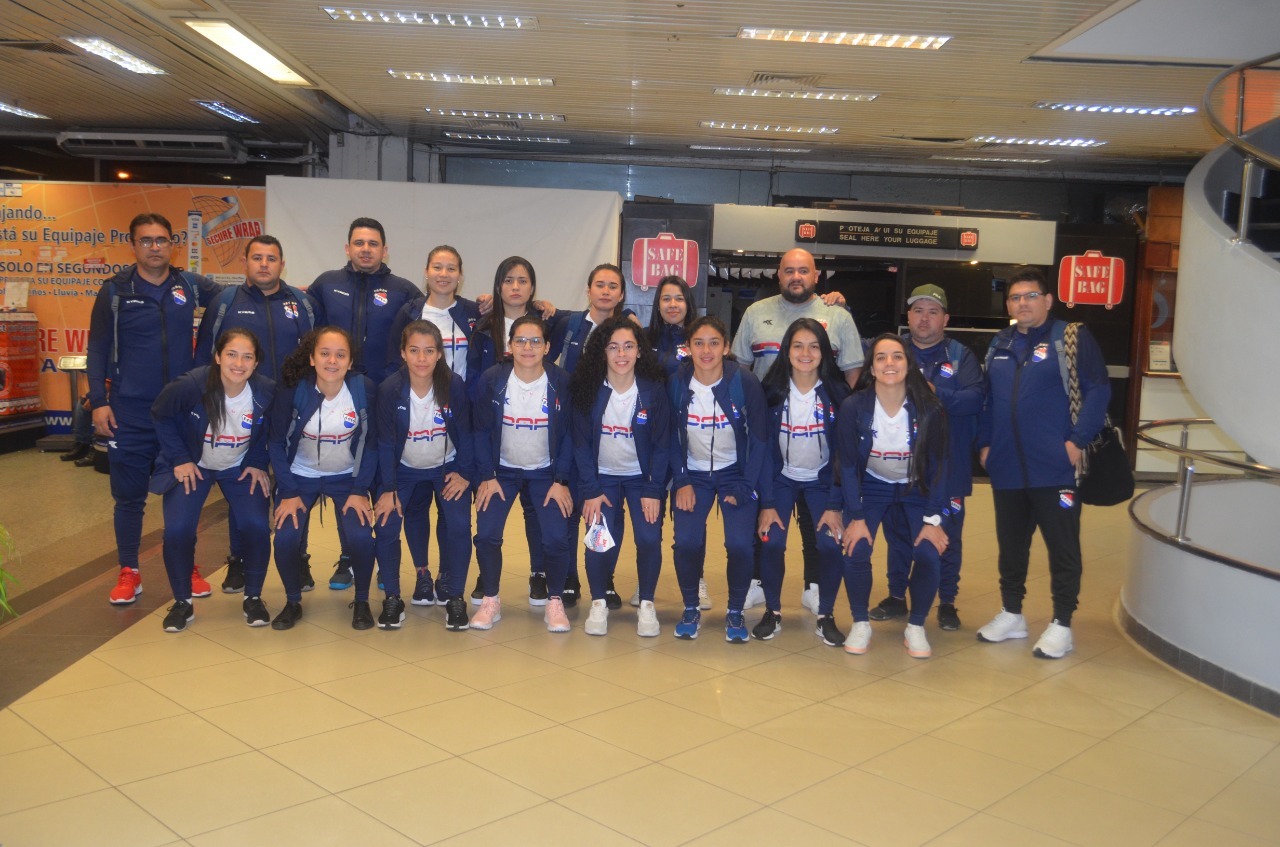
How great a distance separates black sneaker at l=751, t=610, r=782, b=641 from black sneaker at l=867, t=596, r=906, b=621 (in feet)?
2.05

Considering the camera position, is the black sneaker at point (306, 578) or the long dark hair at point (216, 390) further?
the black sneaker at point (306, 578)

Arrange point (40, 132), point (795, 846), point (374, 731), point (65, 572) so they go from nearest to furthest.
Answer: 1. point (795, 846)
2. point (374, 731)
3. point (65, 572)
4. point (40, 132)

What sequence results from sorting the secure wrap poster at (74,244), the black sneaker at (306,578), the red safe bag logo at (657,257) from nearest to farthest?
the black sneaker at (306,578) < the red safe bag logo at (657,257) < the secure wrap poster at (74,244)

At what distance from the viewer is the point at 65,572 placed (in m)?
5.36

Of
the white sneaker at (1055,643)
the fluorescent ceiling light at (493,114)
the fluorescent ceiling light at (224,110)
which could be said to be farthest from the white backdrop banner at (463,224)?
the white sneaker at (1055,643)

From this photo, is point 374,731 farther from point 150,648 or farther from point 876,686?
point 876,686

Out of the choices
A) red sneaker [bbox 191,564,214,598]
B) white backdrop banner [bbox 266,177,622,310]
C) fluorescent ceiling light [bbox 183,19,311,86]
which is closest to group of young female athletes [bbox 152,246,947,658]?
red sneaker [bbox 191,564,214,598]

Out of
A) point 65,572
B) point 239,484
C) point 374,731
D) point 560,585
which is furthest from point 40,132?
point 374,731

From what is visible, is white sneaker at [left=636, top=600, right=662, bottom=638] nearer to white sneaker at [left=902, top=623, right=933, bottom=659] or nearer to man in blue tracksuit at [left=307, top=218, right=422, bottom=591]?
white sneaker at [left=902, top=623, right=933, bottom=659]

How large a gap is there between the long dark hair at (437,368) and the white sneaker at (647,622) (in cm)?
127

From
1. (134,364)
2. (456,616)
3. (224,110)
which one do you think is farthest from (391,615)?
(224,110)

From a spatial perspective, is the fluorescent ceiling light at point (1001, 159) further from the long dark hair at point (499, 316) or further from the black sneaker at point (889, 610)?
the long dark hair at point (499, 316)

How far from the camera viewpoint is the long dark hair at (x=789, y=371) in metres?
4.45

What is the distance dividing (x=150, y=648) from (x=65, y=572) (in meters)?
1.61
